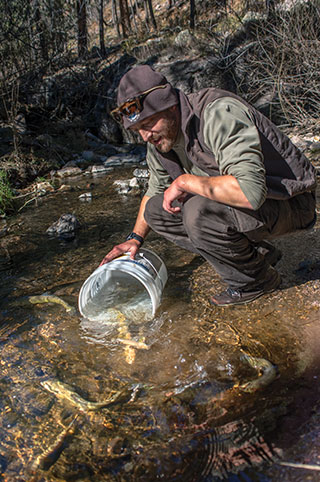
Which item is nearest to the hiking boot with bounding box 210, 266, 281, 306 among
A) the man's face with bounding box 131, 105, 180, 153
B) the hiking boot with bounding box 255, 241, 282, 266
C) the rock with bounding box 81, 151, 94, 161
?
the hiking boot with bounding box 255, 241, 282, 266

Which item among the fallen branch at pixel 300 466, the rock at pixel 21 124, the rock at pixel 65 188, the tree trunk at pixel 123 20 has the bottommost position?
the fallen branch at pixel 300 466

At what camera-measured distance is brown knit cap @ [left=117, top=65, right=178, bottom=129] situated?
2178 mm

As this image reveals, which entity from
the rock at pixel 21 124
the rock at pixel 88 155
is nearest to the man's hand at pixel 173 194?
the rock at pixel 88 155

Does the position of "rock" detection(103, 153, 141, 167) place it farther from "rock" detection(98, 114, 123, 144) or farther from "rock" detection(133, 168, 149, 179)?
"rock" detection(98, 114, 123, 144)

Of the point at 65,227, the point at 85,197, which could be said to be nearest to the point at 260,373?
the point at 65,227

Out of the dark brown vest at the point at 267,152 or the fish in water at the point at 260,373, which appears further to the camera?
the dark brown vest at the point at 267,152

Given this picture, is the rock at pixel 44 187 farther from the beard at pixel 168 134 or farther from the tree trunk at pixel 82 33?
the tree trunk at pixel 82 33

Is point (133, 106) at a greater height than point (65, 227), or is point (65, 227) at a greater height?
point (133, 106)

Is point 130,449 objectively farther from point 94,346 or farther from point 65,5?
point 65,5

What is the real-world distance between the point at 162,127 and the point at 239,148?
498 millimetres

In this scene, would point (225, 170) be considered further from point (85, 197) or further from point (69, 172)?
point (69, 172)

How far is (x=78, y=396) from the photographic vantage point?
199cm

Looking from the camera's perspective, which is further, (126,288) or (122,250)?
(126,288)

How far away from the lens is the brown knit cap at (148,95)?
218cm
